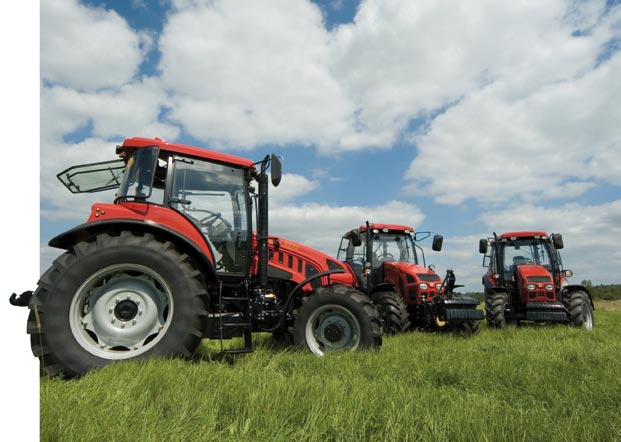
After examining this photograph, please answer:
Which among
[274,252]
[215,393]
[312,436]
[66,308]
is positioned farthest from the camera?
[274,252]

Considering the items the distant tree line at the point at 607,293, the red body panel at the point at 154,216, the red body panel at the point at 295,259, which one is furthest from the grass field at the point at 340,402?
the distant tree line at the point at 607,293

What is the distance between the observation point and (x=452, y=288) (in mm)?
8289

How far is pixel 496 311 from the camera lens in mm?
8992

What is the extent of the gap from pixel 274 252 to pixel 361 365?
6.85ft

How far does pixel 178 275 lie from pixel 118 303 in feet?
1.90

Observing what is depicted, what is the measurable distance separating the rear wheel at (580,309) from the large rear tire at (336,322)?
6015 millimetres

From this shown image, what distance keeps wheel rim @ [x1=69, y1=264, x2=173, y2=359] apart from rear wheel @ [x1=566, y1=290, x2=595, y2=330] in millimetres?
8386

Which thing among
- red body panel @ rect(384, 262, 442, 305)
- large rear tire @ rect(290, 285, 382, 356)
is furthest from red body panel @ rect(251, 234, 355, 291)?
red body panel @ rect(384, 262, 442, 305)

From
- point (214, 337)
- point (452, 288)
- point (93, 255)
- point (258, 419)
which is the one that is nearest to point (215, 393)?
point (258, 419)

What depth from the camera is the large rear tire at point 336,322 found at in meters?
5.07

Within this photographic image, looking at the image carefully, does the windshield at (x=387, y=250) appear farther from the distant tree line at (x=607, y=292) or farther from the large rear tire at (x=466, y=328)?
the distant tree line at (x=607, y=292)

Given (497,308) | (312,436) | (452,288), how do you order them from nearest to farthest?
(312,436)
(452,288)
(497,308)

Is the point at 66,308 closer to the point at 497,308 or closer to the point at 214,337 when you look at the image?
the point at 214,337

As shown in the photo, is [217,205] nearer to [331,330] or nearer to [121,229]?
[121,229]
